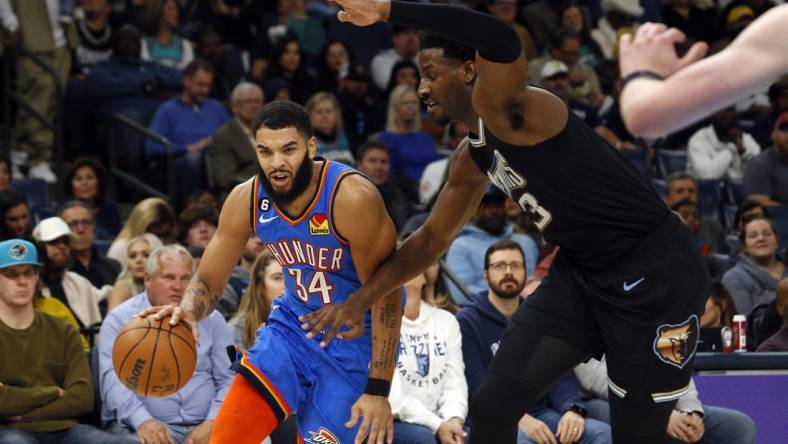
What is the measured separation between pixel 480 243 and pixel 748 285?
1.95 metres

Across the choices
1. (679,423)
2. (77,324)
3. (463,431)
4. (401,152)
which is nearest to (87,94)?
(401,152)

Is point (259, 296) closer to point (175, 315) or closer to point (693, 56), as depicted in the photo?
point (175, 315)

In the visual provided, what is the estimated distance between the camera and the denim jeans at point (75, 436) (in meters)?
6.90

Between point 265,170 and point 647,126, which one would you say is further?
point 265,170

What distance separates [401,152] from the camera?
11586mm

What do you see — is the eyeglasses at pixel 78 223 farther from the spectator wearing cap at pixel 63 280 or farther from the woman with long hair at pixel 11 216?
the spectator wearing cap at pixel 63 280

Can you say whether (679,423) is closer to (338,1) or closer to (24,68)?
(338,1)

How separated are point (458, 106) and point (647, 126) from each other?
208cm

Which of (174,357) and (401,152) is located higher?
(174,357)

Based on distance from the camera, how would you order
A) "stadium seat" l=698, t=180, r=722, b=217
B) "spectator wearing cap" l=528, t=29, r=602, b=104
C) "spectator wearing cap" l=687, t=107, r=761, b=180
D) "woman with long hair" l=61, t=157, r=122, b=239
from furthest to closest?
"spectator wearing cap" l=528, t=29, r=602, b=104
"spectator wearing cap" l=687, t=107, r=761, b=180
"stadium seat" l=698, t=180, r=722, b=217
"woman with long hair" l=61, t=157, r=122, b=239

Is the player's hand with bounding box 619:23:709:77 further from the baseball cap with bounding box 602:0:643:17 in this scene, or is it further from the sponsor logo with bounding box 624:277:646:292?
the baseball cap with bounding box 602:0:643:17

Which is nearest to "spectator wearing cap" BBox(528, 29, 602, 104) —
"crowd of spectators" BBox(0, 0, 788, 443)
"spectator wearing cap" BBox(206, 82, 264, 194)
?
"crowd of spectators" BBox(0, 0, 788, 443)

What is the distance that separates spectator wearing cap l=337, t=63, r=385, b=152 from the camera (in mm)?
12453

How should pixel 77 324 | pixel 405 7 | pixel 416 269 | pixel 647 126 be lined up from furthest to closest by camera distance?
1. pixel 77 324
2. pixel 416 269
3. pixel 405 7
4. pixel 647 126
